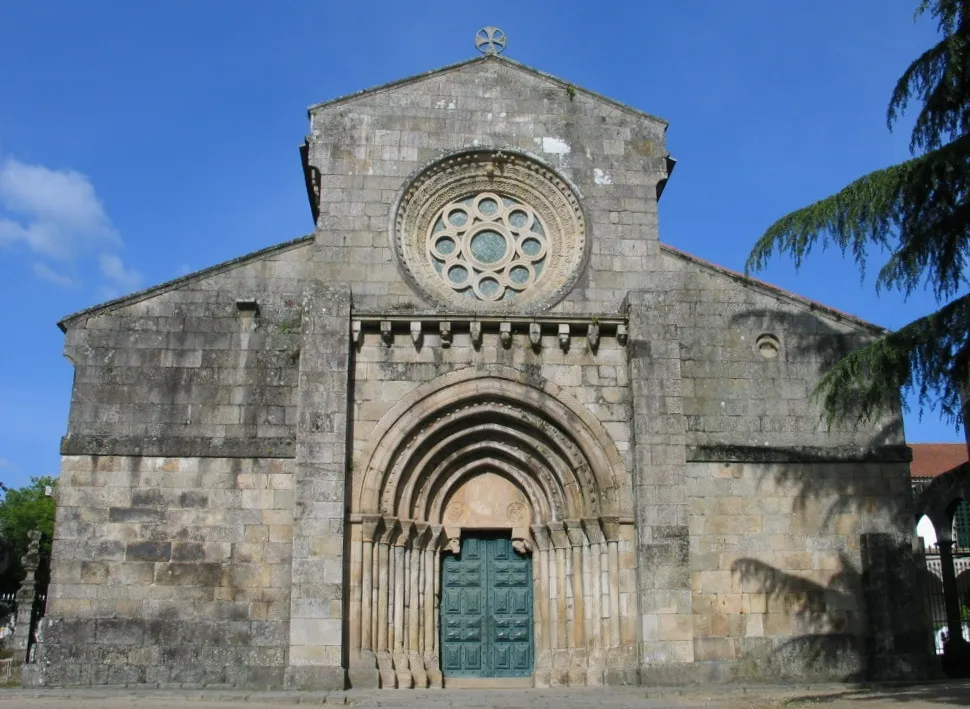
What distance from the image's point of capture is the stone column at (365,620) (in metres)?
12.9

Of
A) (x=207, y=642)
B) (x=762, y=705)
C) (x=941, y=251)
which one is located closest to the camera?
(x=941, y=251)

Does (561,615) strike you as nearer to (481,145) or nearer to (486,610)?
(486,610)

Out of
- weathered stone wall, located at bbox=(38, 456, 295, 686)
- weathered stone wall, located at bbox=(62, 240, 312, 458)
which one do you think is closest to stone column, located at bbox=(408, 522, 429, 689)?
weathered stone wall, located at bbox=(38, 456, 295, 686)

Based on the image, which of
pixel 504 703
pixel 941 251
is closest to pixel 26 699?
pixel 504 703

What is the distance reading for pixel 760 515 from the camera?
1391 centimetres

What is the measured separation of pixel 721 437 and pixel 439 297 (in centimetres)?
433

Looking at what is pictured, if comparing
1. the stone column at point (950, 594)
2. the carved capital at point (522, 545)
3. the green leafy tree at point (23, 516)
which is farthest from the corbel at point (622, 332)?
the green leafy tree at point (23, 516)

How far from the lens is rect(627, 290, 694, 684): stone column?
13.1 meters

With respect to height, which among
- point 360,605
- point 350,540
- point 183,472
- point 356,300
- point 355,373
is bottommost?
point 360,605

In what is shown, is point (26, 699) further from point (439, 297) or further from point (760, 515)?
point (760, 515)

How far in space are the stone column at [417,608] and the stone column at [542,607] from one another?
1511 millimetres

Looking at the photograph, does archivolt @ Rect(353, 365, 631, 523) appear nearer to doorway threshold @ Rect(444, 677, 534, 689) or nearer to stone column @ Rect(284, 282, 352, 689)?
stone column @ Rect(284, 282, 352, 689)

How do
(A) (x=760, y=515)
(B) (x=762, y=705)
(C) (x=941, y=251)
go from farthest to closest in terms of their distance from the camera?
(A) (x=760, y=515) → (B) (x=762, y=705) → (C) (x=941, y=251)

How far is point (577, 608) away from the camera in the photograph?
45.3ft
